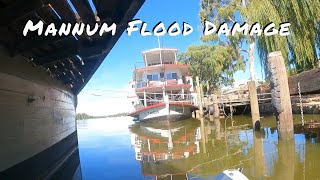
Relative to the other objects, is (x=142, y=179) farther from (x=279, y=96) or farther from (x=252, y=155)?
(x=279, y=96)

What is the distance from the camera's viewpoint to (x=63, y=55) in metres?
7.18

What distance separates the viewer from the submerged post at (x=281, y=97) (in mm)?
8578

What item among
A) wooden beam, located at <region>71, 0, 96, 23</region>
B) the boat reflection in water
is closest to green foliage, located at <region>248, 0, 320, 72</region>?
the boat reflection in water

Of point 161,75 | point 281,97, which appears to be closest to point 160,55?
point 161,75

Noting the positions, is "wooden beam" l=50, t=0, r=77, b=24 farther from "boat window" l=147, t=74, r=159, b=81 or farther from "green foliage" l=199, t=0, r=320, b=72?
"boat window" l=147, t=74, r=159, b=81

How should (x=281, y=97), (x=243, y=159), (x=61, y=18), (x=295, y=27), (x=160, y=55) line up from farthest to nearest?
1. (x=160, y=55)
2. (x=295, y=27)
3. (x=281, y=97)
4. (x=243, y=159)
5. (x=61, y=18)

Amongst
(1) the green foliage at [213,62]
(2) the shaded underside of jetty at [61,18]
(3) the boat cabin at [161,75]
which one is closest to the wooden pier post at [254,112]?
(2) the shaded underside of jetty at [61,18]

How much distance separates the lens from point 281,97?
865 centimetres

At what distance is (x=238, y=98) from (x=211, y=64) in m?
11.0

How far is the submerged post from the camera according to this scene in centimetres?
858

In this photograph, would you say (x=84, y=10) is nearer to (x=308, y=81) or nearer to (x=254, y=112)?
(x=254, y=112)

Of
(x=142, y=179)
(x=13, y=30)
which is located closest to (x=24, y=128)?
(x=13, y=30)

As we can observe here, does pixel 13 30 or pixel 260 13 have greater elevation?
pixel 260 13

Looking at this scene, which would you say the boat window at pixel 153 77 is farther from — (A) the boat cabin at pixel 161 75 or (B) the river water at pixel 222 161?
(B) the river water at pixel 222 161
